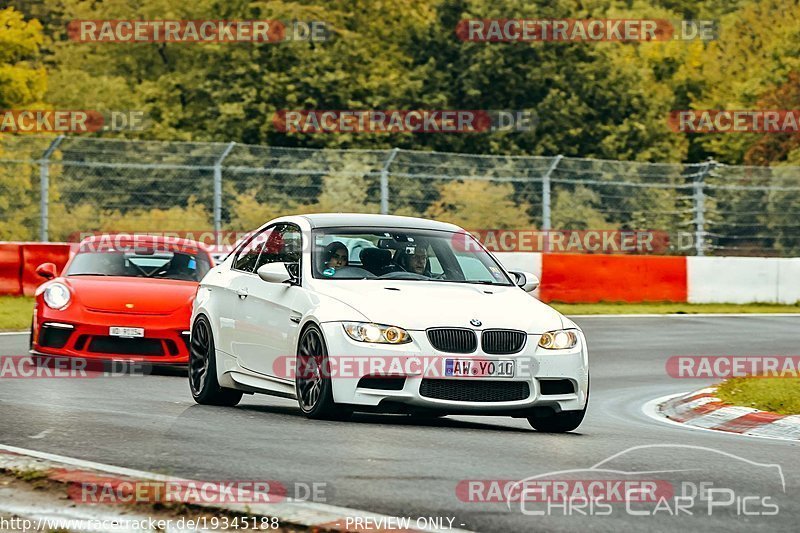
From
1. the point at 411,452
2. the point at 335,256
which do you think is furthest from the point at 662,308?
the point at 411,452

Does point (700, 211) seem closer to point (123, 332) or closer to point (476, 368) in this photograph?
point (123, 332)

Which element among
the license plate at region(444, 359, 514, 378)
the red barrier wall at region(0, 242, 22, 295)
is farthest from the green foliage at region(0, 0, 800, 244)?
the license plate at region(444, 359, 514, 378)

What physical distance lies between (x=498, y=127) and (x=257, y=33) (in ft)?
31.1

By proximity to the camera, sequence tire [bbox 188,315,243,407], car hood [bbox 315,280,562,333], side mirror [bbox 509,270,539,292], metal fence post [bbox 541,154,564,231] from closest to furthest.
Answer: car hood [bbox 315,280,562,333] → side mirror [bbox 509,270,539,292] → tire [bbox 188,315,243,407] → metal fence post [bbox 541,154,564,231]

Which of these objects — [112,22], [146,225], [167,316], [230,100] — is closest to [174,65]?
[112,22]

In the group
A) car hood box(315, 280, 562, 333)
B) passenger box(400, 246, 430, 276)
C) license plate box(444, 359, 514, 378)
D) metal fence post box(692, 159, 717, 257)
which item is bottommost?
license plate box(444, 359, 514, 378)

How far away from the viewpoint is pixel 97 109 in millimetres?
60406

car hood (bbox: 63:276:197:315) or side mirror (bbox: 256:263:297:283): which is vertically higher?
side mirror (bbox: 256:263:297:283)

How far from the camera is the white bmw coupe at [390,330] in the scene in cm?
991

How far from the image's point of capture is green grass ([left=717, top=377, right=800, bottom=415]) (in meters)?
12.4

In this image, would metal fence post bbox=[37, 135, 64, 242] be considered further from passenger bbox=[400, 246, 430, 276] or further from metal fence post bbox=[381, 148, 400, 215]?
passenger bbox=[400, 246, 430, 276]

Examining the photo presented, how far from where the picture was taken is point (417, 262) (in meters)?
11.2

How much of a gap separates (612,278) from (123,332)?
13.4 meters

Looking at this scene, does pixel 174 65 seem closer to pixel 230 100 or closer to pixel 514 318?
pixel 230 100
